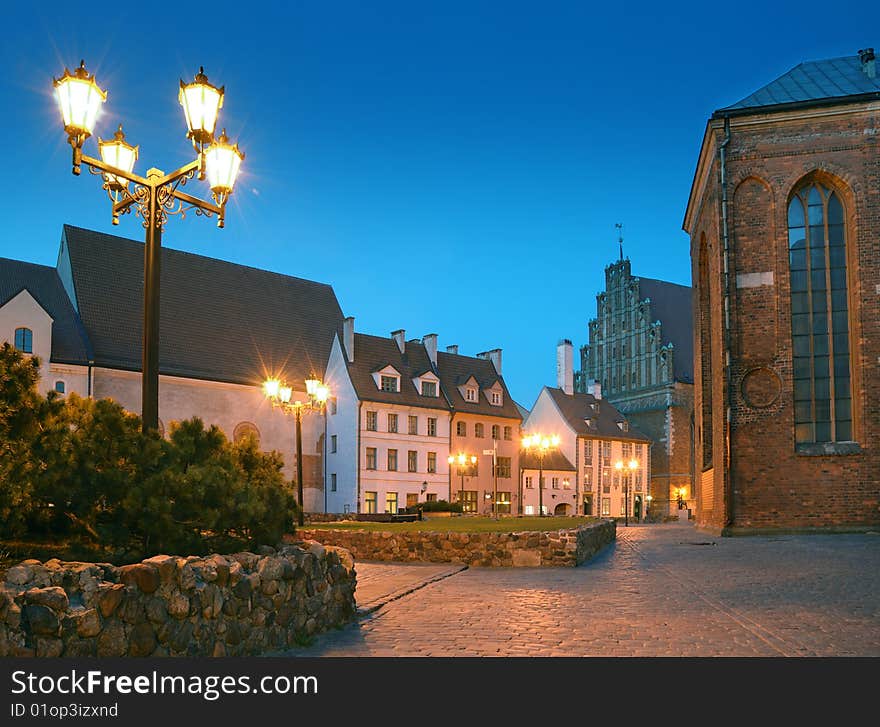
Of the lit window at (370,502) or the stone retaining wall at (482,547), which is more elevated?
the stone retaining wall at (482,547)

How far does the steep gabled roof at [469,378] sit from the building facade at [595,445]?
5.14 metres

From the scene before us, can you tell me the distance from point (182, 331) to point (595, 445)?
33.0m

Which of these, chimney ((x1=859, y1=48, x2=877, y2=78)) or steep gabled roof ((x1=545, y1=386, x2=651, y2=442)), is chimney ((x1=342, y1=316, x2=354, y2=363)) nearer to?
steep gabled roof ((x1=545, y1=386, x2=651, y2=442))

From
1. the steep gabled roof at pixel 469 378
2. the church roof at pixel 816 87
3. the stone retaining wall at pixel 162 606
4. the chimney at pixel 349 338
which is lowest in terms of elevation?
the stone retaining wall at pixel 162 606

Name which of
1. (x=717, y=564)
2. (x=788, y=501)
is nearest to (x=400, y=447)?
(x=788, y=501)

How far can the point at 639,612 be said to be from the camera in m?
11.4

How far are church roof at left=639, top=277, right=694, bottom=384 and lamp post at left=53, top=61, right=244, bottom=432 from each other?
62.2 meters

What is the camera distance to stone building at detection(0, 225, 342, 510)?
152 ft

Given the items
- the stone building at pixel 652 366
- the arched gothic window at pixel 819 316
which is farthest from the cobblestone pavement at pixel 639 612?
the stone building at pixel 652 366

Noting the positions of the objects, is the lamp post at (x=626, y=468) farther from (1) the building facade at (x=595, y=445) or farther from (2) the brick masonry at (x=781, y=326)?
(2) the brick masonry at (x=781, y=326)

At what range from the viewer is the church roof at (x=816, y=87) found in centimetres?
2820

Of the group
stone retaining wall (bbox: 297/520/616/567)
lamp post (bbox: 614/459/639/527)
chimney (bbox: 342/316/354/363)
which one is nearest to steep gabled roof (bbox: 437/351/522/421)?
chimney (bbox: 342/316/354/363)

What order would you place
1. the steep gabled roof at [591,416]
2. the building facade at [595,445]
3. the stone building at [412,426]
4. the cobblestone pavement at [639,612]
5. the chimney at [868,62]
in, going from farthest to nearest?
the steep gabled roof at [591,416], the building facade at [595,445], the stone building at [412,426], the chimney at [868,62], the cobblestone pavement at [639,612]

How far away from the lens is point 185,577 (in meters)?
7.16
